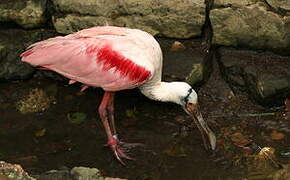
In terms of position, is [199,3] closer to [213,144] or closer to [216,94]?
[216,94]

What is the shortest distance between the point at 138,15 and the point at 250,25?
112 cm

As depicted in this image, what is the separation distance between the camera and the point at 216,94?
5.62 m

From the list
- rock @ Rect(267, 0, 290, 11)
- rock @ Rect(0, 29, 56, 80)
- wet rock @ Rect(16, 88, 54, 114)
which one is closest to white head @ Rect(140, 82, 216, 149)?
wet rock @ Rect(16, 88, 54, 114)

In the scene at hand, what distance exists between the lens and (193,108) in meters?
4.94

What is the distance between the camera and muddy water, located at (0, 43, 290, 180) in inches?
189

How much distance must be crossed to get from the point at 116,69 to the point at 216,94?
1287mm

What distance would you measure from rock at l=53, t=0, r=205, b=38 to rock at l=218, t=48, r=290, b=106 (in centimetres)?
45

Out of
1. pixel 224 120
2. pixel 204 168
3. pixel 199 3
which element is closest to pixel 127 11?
pixel 199 3

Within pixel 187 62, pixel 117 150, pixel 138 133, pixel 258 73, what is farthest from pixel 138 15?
pixel 117 150

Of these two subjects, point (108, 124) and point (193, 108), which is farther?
point (108, 124)

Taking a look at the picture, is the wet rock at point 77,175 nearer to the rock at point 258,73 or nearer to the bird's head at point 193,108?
the bird's head at point 193,108

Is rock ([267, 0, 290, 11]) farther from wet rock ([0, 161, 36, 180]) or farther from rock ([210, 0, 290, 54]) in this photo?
wet rock ([0, 161, 36, 180])

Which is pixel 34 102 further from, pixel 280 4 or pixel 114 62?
pixel 280 4

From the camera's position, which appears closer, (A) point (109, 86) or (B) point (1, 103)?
(A) point (109, 86)
